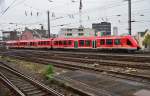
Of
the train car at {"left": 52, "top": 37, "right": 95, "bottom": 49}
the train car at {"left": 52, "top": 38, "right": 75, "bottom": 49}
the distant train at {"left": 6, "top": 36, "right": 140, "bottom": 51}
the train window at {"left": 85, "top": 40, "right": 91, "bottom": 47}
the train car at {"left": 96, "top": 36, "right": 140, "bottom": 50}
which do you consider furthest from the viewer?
the train car at {"left": 52, "top": 38, "right": 75, "bottom": 49}

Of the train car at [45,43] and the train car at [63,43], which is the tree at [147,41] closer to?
the train car at [63,43]

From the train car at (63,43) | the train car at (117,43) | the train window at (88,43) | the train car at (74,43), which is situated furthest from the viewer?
the train car at (63,43)

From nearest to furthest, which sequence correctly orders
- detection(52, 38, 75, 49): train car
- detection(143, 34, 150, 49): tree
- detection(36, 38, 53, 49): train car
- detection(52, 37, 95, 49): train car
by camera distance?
detection(52, 37, 95, 49): train car → detection(52, 38, 75, 49): train car → detection(36, 38, 53, 49): train car → detection(143, 34, 150, 49): tree

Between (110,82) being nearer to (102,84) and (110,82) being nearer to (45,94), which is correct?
(102,84)

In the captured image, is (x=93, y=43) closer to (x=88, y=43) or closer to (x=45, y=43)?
(x=88, y=43)

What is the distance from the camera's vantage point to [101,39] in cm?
3897

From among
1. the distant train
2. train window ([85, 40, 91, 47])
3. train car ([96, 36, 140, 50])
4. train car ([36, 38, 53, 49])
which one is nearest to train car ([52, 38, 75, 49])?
the distant train

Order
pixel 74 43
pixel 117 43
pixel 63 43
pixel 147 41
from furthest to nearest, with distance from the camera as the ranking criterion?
pixel 147 41 → pixel 63 43 → pixel 74 43 → pixel 117 43

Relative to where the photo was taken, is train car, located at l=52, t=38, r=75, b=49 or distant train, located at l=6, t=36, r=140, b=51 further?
train car, located at l=52, t=38, r=75, b=49

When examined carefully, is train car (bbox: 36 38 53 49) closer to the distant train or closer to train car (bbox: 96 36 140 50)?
the distant train

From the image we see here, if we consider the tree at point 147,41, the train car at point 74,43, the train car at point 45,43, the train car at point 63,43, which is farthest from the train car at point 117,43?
the tree at point 147,41

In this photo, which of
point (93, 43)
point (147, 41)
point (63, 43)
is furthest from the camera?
point (147, 41)

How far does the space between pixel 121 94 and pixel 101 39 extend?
1134 inches

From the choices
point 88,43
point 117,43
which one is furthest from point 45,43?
point 117,43
